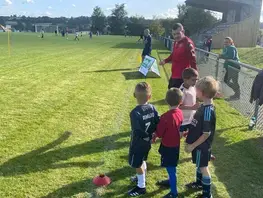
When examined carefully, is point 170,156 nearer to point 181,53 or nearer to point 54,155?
point 54,155

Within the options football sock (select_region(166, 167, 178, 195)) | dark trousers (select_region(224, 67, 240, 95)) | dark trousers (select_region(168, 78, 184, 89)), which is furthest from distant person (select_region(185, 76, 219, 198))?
dark trousers (select_region(224, 67, 240, 95))

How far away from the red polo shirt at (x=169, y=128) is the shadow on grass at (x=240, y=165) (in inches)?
46.4

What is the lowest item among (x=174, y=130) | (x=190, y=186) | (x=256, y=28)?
(x=190, y=186)

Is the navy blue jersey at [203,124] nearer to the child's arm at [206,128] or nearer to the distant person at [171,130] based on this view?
the child's arm at [206,128]

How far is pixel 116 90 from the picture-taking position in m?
10.2

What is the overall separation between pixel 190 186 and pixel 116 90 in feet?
20.4

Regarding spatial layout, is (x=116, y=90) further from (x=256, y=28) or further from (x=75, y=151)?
(x=256, y=28)

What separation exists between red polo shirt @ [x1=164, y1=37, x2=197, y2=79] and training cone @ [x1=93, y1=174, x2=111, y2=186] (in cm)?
270

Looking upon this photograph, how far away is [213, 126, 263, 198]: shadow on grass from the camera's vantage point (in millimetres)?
4289

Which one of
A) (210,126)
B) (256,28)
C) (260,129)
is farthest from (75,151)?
(256,28)

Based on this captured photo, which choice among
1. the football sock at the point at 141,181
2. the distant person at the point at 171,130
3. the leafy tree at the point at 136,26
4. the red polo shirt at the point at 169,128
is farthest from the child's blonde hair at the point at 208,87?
the leafy tree at the point at 136,26

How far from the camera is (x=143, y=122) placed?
369cm

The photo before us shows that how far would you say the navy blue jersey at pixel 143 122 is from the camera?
145 inches

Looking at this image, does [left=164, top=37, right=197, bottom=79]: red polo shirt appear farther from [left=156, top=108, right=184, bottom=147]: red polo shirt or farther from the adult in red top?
[left=156, top=108, right=184, bottom=147]: red polo shirt
